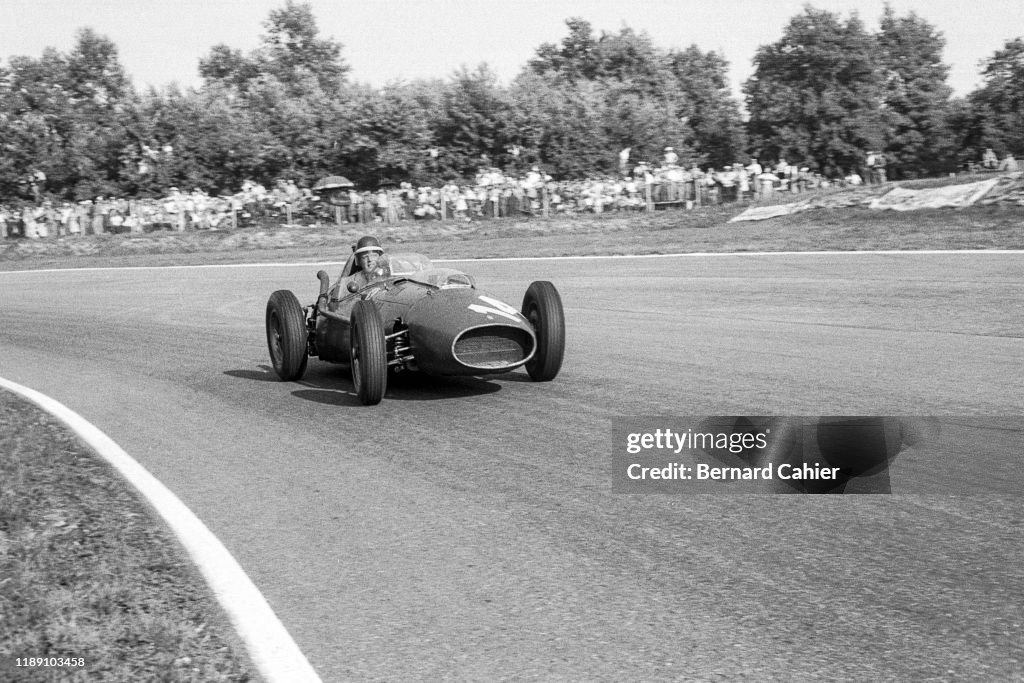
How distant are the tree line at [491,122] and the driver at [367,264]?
27.8 m

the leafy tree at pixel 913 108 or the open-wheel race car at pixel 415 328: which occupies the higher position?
the leafy tree at pixel 913 108

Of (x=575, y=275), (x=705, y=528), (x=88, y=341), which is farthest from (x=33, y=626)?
(x=575, y=275)

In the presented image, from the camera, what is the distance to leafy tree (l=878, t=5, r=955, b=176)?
5178 cm

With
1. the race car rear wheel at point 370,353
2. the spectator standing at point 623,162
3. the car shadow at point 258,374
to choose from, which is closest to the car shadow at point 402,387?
the car shadow at point 258,374

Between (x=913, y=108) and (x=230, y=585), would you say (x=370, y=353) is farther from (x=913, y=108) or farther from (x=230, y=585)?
(x=913, y=108)

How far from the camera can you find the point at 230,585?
15.2 feet

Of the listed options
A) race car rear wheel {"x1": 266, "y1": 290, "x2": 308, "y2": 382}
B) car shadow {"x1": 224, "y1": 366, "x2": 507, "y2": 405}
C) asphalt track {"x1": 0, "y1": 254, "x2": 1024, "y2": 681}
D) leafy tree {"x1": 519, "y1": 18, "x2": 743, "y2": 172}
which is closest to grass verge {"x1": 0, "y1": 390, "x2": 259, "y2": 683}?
asphalt track {"x1": 0, "y1": 254, "x2": 1024, "y2": 681}

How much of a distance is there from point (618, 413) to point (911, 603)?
3922mm

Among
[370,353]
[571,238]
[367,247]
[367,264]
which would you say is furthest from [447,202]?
[370,353]

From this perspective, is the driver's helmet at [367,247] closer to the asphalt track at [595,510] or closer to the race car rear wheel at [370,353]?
the asphalt track at [595,510]

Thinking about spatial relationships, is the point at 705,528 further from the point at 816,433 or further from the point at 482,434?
the point at 482,434

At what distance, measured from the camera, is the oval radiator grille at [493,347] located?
8562mm

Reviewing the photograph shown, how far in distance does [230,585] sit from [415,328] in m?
4.39

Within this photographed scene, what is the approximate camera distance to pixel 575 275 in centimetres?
1986
